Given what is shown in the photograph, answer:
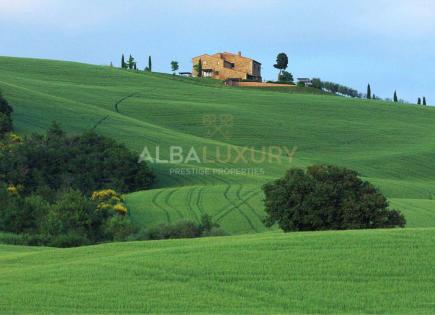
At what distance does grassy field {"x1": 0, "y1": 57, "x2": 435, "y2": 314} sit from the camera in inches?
608

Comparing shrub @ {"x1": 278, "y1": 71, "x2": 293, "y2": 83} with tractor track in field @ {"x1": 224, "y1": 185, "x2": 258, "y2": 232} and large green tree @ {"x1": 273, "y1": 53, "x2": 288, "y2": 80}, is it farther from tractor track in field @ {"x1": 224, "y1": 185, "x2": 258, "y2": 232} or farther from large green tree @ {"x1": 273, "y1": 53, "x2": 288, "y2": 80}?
tractor track in field @ {"x1": 224, "y1": 185, "x2": 258, "y2": 232}

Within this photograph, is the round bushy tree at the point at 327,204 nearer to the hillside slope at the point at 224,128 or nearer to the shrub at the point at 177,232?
the shrub at the point at 177,232

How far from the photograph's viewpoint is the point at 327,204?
3194 cm

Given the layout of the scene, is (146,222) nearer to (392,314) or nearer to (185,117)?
(392,314)

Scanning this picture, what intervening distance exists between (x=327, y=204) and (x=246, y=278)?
51.6 feet

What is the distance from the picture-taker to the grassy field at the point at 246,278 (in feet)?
48.9

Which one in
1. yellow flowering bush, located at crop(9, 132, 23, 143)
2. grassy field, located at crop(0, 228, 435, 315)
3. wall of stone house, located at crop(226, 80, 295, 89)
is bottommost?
grassy field, located at crop(0, 228, 435, 315)

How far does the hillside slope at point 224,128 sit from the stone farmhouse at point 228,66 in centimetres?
2121

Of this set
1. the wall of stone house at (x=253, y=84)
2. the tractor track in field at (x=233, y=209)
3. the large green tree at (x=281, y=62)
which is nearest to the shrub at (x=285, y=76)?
the large green tree at (x=281, y=62)

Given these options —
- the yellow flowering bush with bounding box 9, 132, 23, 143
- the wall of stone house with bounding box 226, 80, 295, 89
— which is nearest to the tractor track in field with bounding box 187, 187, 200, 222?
the yellow flowering bush with bounding box 9, 132, 23, 143

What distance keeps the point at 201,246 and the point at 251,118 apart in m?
55.1

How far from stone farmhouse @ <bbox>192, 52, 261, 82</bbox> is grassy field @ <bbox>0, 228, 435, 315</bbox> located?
337 feet

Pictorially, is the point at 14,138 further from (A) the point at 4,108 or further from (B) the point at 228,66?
(B) the point at 228,66

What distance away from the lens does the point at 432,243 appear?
18812 mm
